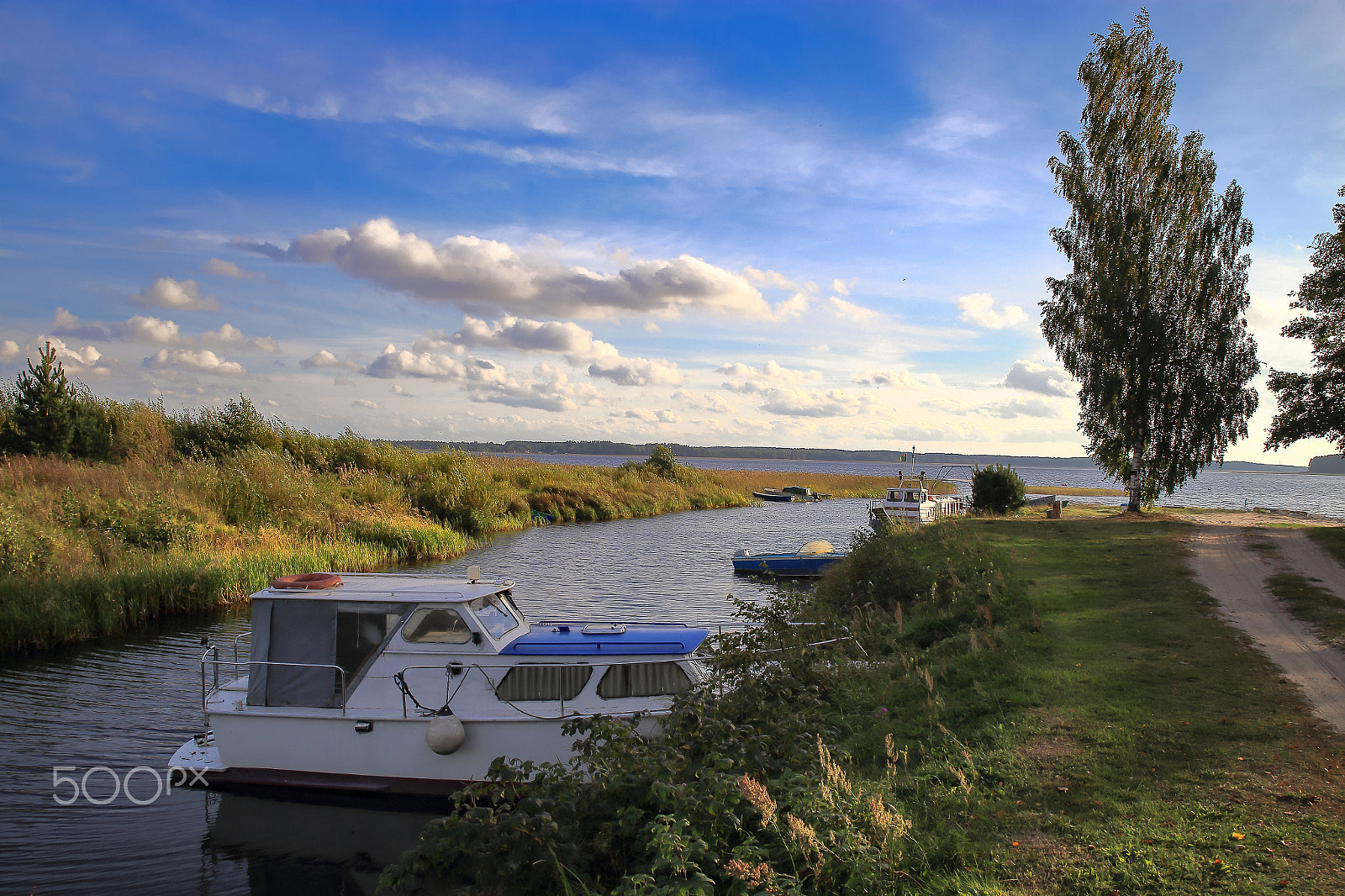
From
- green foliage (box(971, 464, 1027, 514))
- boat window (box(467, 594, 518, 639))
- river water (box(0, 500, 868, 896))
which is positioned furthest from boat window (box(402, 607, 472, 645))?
green foliage (box(971, 464, 1027, 514))

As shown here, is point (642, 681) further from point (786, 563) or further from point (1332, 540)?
point (786, 563)

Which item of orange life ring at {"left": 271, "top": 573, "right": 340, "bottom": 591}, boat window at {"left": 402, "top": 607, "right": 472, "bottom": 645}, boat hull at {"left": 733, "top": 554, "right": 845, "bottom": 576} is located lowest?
boat hull at {"left": 733, "top": 554, "right": 845, "bottom": 576}

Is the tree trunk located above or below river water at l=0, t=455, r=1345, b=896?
above

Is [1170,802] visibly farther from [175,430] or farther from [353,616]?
[175,430]

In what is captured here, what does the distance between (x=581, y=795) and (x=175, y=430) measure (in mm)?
37001

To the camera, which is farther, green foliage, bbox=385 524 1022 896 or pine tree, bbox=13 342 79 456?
Result: pine tree, bbox=13 342 79 456

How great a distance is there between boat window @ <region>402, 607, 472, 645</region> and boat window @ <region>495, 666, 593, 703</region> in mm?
814

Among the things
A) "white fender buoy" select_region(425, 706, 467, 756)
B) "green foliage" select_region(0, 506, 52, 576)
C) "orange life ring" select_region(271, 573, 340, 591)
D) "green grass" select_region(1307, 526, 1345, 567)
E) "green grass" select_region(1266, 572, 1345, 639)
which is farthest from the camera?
"green foliage" select_region(0, 506, 52, 576)

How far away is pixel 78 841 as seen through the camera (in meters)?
8.59

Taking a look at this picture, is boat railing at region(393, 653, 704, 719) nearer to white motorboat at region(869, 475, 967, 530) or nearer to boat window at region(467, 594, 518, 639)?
boat window at region(467, 594, 518, 639)

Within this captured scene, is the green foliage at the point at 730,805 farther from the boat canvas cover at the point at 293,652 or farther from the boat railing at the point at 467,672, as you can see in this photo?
the boat canvas cover at the point at 293,652

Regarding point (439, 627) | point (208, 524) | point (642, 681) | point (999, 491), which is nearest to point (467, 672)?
point (439, 627)

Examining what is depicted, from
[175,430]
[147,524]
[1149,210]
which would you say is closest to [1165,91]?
[1149,210]

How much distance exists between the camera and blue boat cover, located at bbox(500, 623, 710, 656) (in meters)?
10.1
